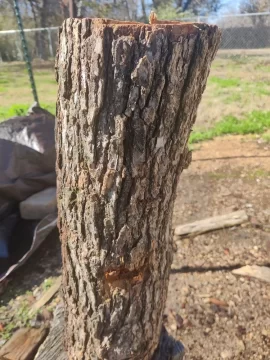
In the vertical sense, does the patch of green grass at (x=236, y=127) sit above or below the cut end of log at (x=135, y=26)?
below

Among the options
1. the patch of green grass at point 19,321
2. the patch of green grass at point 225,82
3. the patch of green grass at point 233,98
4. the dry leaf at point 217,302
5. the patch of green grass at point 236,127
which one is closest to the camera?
the patch of green grass at point 19,321

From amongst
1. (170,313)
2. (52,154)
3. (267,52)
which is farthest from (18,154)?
(267,52)

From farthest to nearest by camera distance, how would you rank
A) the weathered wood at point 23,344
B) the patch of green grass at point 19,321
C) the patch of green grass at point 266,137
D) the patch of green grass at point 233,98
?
1. the patch of green grass at point 233,98
2. the patch of green grass at point 266,137
3. the patch of green grass at point 19,321
4. the weathered wood at point 23,344

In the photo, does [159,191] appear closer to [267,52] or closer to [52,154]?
[52,154]

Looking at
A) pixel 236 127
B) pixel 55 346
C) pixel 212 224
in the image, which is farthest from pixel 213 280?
pixel 236 127

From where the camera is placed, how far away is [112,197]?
106 centimetres

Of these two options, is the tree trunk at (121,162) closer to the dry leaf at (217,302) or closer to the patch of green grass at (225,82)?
the dry leaf at (217,302)

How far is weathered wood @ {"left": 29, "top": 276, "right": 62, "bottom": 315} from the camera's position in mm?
2313

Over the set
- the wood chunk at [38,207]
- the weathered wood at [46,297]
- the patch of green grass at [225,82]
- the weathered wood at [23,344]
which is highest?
the wood chunk at [38,207]

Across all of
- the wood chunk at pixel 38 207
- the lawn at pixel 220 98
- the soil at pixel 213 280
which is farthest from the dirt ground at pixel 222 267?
the lawn at pixel 220 98

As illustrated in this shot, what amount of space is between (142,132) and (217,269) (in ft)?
6.23

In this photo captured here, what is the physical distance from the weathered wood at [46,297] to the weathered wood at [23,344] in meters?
0.17

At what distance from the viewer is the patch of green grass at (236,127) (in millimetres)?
5223

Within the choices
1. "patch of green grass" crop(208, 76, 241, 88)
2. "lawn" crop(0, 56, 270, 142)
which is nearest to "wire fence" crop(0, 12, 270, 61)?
"lawn" crop(0, 56, 270, 142)
